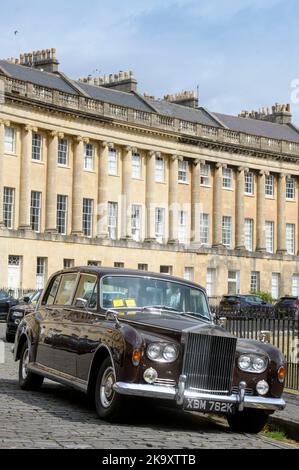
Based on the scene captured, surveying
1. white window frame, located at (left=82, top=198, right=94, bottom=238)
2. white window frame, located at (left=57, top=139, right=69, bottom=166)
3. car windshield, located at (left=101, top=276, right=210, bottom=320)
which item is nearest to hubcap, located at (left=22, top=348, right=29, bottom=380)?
car windshield, located at (left=101, top=276, right=210, bottom=320)

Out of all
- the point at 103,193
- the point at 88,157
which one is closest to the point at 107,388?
the point at 103,193

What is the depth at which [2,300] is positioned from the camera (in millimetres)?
44062

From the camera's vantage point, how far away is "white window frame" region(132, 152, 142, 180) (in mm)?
67625

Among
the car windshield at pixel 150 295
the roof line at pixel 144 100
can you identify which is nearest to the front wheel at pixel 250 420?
the car windshield at pixel 150 295

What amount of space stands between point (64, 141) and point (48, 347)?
4802 cm

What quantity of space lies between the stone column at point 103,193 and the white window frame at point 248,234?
50.2 feet

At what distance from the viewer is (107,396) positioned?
1278 cm

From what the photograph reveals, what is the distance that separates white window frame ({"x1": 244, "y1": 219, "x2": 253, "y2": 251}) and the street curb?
6224cm

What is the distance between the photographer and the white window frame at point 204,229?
7200 cm

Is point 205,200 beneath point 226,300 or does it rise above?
above

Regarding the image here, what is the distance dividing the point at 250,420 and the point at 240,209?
61.8m

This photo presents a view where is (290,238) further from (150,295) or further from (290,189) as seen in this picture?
(150,295)
